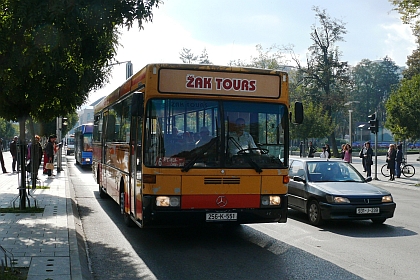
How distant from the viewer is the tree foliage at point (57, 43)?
905 centimetres

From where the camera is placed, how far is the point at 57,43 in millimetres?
9422

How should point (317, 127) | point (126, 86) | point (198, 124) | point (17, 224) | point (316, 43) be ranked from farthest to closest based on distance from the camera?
point (316, 43) < point (317, 127) < point (126, 86) < point (17, 224) < point (198, 124)

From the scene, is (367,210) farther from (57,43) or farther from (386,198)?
(57,43)

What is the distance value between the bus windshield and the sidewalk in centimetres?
196

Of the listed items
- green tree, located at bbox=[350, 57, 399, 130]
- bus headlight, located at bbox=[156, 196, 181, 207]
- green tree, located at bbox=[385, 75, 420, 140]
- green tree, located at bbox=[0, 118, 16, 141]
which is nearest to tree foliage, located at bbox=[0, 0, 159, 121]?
bus headlight, located at bbox=[156, 196, 181, 207]

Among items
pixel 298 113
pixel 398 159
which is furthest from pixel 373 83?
pixel 298 113

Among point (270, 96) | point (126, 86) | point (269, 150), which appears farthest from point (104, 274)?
point (126, 86)

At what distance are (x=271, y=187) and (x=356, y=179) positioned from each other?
440cm

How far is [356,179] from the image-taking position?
13281 mm

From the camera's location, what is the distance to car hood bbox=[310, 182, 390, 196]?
12059mm

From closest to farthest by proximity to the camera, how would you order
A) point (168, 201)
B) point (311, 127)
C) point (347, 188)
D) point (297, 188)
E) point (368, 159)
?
point (168, 201) → point (347, 188) → point (297, 188) → point (368, 159) → point (311, 127)

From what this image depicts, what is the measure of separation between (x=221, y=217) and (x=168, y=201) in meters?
0.91

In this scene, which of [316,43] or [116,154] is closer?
[116,154]

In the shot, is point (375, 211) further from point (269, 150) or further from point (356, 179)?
point (269, 150)
